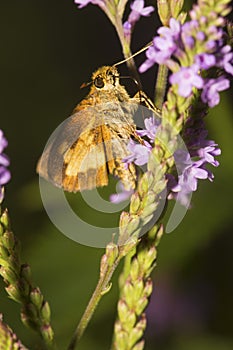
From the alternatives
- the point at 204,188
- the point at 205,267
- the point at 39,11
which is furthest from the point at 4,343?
the point at 39,11

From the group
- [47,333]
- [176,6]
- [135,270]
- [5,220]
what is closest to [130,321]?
[135,270]

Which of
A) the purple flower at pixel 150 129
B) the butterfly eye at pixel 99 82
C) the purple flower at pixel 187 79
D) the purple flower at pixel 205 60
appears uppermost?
the butterfly eye at pixel 99 82

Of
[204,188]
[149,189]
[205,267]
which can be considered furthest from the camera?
[205,267]

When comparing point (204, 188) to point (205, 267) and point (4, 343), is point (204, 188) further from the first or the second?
point (4, 343)

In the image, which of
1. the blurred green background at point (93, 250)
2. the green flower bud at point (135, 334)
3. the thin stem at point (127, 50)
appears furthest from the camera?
the blurred green background at point (93, 250)

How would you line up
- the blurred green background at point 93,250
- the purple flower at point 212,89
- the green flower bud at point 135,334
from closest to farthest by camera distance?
the purple flower at point 212,89 < the green flower bud at point 135,334 < the blurred green background at point 93,250

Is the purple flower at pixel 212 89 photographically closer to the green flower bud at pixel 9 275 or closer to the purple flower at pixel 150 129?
the purple flower at pixel 150 129

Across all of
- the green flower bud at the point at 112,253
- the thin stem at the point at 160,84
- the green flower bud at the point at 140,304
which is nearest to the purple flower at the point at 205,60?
the thin stem at the point at 160,84
